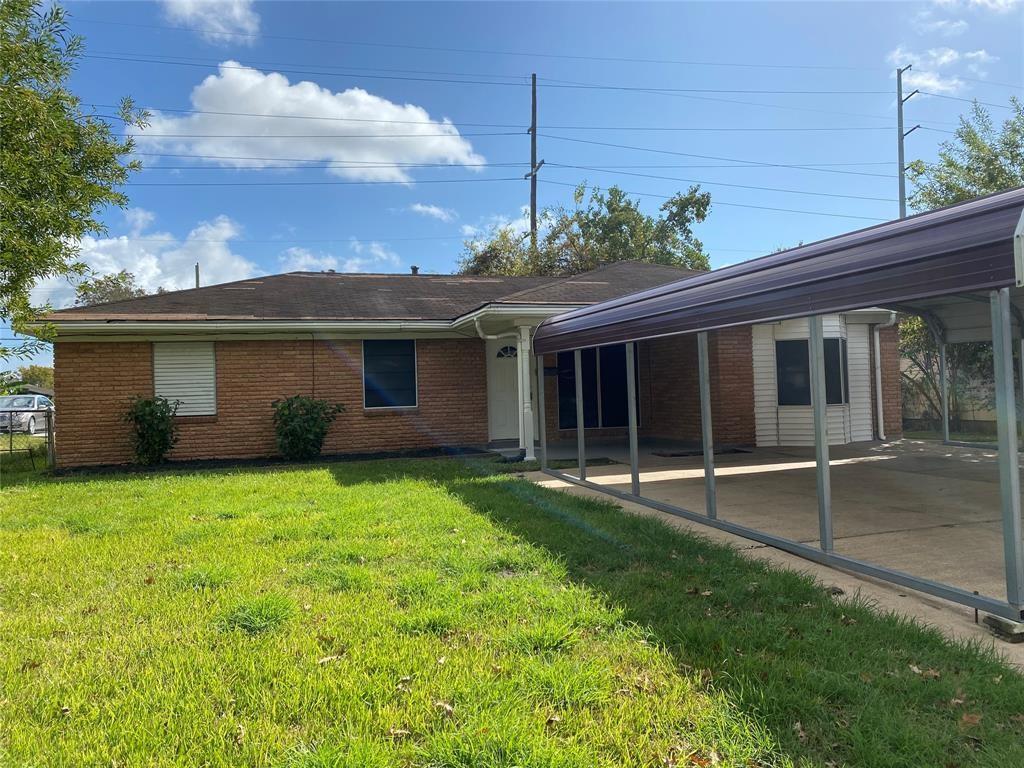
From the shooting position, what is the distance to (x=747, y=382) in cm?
1278

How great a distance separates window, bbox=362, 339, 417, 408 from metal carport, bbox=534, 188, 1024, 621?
20.7ft

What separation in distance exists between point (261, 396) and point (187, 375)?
4.49 ft

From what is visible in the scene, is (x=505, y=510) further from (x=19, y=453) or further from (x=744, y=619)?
(x=19, y=453)

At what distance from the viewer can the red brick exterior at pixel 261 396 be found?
1123cm

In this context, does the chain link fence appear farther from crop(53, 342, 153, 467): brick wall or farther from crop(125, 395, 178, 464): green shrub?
crop(125, 395, 178, 464): green shrub

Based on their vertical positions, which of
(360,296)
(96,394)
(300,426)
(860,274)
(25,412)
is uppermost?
(360,296)

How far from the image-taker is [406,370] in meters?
12.9

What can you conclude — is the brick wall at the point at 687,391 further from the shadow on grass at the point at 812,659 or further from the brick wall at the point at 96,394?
the brick wall at the point at 96,394

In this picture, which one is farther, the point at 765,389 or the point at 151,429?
the point at 765,389

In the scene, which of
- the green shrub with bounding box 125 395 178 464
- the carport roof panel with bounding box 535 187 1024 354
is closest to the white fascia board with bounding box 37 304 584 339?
the green shrub with bounding box 125 395 178 464

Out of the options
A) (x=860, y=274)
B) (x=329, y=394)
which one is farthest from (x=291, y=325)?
(x=860, y=274)

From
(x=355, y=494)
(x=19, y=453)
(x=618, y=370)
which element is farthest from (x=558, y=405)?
(x=19, y=453)

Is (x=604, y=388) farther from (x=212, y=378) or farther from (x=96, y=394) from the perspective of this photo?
(x=96, y=394)

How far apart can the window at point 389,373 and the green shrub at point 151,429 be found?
11.5ft
